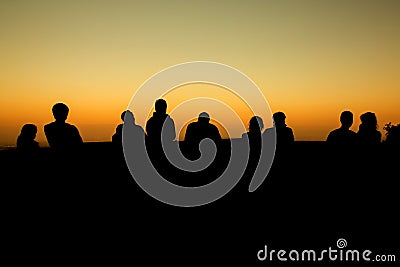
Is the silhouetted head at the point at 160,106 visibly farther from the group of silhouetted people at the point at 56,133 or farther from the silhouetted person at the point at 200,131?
the group of silhouetted people at the point at 56,133

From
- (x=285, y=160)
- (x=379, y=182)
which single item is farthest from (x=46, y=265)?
(x=379, y=182)

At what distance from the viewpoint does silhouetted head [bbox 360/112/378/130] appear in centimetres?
782

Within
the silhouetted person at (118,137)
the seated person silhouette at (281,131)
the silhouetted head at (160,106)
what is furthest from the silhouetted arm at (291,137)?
the silhouetted person at (118,137)

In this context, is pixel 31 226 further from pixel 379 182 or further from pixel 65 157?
pixel 379 182

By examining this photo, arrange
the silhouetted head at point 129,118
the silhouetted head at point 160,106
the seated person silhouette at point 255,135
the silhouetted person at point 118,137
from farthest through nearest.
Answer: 1. the silhouetted head at point 160,106
2. the silhouetted head at point 129,118
3. the silhouetted person at point 118,137
4. the seated person silhouette at point 255,135

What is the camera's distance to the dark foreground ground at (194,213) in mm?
5848

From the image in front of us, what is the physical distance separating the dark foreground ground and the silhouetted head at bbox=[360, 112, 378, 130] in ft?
3.35

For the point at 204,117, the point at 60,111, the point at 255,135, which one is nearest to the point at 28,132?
the point at 60,111

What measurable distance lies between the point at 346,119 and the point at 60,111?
4983 millimetres

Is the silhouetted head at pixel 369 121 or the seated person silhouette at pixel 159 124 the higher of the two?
the silhouetted head at pixel 369 121

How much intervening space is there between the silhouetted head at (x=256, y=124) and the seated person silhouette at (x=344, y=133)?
1.23 meters

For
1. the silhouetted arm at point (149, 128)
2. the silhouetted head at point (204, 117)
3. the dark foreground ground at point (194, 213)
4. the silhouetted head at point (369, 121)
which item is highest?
the silhouetted head at point (369, 121)

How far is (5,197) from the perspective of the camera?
20.3ft

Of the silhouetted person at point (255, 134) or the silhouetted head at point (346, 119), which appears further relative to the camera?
the silhouetted head at point (346, 119)
